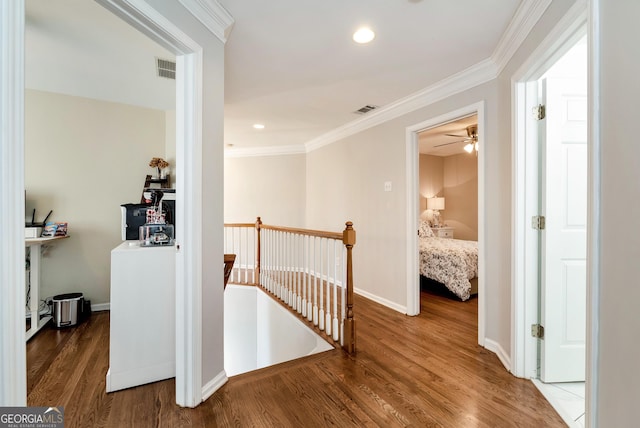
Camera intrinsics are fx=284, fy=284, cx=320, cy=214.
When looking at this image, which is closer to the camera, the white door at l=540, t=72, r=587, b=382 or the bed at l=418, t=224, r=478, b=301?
the white door at l=540, t=72, r=587, b=382

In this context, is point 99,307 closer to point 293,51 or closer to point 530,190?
point 293,51

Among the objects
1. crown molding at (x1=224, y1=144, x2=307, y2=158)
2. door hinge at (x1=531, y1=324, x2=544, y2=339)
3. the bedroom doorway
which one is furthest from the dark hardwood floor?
crown molding at (x1=224, y1=144, x2=307, y2=158)

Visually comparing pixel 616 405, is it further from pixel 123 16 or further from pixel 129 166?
pixel 129 166

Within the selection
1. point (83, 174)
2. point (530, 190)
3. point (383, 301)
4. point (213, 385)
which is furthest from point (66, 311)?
point (530, 190)

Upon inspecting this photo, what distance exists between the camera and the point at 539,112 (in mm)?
1907

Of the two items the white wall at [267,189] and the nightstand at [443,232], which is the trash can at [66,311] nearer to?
the white wall at [267,189]

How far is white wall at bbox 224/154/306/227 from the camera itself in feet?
18.0

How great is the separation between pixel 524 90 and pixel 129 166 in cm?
407

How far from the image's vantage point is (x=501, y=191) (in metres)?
2.29

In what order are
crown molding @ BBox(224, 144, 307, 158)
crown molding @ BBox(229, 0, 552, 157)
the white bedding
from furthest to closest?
crown molding @ BBox(224, 144, 307, 158), the white bedding, crown molding @ BBox(229, 0, 552, 157)

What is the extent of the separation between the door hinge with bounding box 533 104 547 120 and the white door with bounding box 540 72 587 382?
2 cm

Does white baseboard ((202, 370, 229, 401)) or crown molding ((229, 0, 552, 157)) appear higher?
crown molding ((229, 0, 552, 157))

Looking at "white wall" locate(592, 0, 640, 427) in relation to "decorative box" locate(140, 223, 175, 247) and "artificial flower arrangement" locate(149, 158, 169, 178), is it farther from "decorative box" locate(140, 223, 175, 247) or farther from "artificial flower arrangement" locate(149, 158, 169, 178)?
"artificial flower arrangement" locate(149, 158, 169, 178)

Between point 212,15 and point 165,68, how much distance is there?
112 cm
